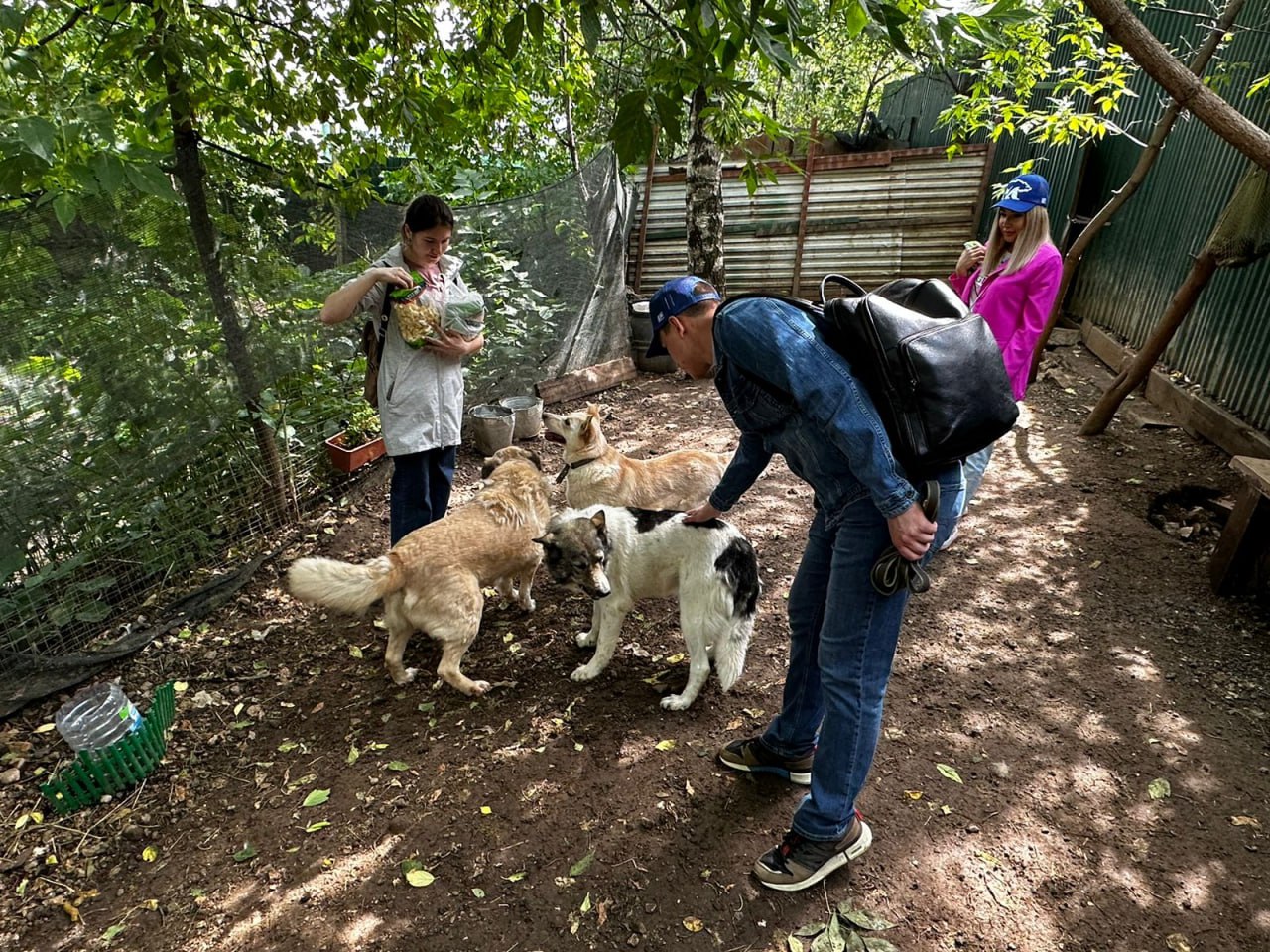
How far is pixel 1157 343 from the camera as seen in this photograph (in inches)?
220

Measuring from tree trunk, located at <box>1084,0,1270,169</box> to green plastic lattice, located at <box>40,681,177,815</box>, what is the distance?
5.06 meters

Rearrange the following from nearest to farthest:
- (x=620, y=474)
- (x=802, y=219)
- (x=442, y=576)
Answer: (x=442, y=576)
(x=620, y=474)
(x=802, y=219)

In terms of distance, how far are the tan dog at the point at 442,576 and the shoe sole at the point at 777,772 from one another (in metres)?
1.44

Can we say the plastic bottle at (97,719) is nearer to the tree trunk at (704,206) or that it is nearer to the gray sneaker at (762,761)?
the gray sneaker at (762,761)

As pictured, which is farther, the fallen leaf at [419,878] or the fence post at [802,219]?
the fence post at [802,219]

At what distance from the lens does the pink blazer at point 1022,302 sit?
12.4 ft

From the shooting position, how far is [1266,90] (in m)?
5.57

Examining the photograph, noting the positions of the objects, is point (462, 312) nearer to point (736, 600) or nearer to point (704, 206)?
point (736, 600)

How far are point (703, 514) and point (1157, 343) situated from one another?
16.4ft

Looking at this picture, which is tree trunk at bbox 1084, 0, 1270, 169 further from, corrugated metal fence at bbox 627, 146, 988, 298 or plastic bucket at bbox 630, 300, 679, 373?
corrugated metal fence at bbox 627, 146, 988, 298

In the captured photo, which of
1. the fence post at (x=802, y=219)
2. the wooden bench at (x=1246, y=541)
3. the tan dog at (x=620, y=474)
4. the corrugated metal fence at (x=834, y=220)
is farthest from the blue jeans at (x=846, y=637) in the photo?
the corrugated metal fence at (x=834, y=220)

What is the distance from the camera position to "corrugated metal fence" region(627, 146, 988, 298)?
1053 cm

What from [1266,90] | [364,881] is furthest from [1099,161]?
[364,881]

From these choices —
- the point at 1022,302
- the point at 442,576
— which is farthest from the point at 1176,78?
the point at 442,576
